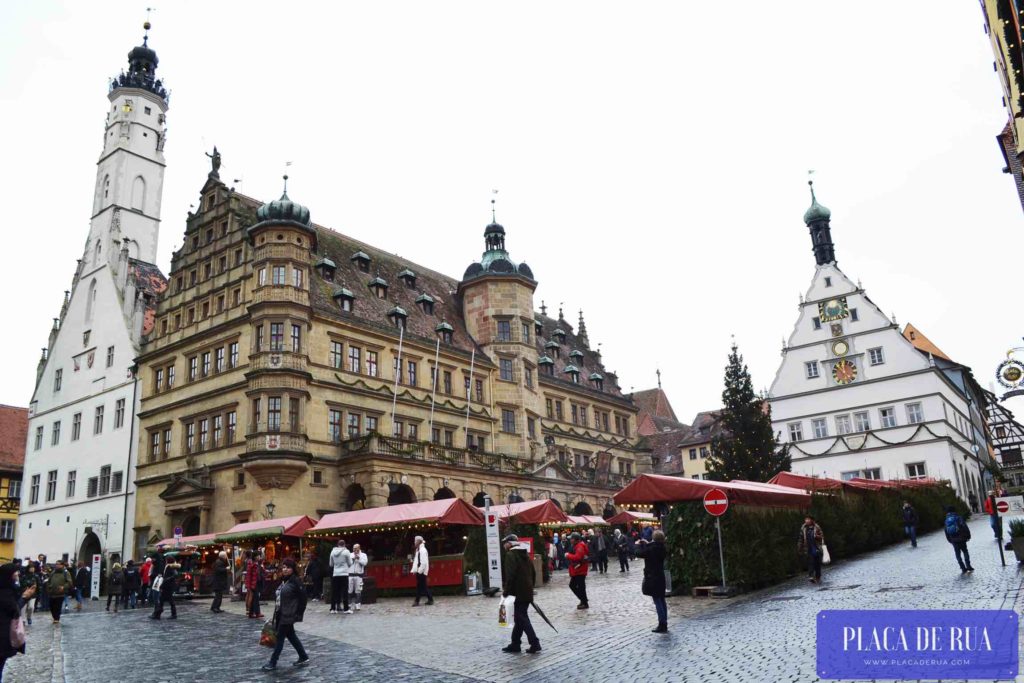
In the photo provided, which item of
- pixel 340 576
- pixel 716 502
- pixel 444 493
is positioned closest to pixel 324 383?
pixel 444 493

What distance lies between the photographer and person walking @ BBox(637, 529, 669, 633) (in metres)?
14.2

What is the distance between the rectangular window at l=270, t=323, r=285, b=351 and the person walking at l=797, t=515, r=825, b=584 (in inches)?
1002

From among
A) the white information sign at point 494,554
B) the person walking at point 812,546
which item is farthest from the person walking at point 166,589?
the person walking at point 812,546

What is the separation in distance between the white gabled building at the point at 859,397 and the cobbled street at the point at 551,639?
103ft

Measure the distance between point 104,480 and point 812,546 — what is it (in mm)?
39052

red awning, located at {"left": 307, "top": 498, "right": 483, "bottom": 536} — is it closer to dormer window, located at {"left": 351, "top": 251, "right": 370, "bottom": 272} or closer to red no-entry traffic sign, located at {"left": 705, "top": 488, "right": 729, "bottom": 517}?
red no-entry traffic sign, located at {"left": 705, "top": 488, "right": 729, "bottom": 517}

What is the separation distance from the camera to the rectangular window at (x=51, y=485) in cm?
4951

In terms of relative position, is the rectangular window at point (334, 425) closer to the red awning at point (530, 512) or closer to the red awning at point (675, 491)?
the red awning at point (530, 512)

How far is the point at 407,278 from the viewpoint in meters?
51.1

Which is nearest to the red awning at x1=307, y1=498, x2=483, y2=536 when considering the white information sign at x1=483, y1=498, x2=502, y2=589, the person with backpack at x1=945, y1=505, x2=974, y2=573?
the white information sign at x1=483, y1=498, x2=502, y2=589

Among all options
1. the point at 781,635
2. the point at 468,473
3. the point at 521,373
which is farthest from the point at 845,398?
the point at 781,635

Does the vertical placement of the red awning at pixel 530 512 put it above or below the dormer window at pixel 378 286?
below

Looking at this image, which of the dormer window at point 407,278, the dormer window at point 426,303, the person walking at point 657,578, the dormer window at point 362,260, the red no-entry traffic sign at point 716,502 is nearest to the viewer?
the person walking at point 657,578

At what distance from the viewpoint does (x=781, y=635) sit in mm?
12703
